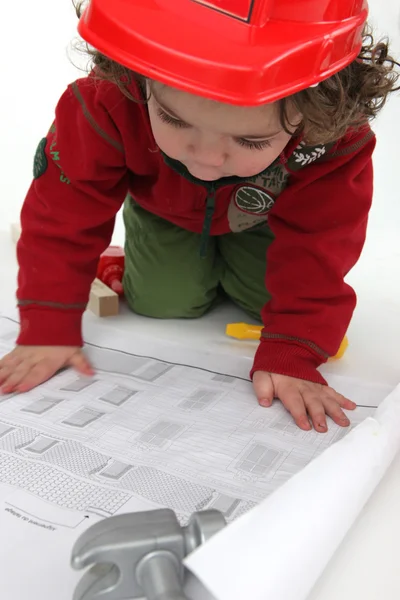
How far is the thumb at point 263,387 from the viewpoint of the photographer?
636mm

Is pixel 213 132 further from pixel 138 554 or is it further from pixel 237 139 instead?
pixel 138 554

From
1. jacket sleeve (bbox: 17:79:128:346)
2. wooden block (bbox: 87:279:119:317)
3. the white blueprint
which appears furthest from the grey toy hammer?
wooden block (bbox: 87:279:119:317)

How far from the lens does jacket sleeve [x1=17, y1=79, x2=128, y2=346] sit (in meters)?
0.68

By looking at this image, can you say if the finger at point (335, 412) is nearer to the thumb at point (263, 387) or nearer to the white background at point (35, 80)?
the thumb at point (263, 387)

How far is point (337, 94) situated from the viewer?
0.55 m

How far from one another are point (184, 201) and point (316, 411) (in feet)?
0.97

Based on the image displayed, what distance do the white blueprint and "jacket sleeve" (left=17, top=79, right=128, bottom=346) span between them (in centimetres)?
7

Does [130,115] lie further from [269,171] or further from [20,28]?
[20,28]

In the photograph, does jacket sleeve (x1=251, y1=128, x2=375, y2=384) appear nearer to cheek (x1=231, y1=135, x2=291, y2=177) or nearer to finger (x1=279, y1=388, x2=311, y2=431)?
finger (x1=279, y1=388, x2=311, y2=431)

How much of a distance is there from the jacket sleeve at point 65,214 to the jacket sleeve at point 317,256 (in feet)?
0.66

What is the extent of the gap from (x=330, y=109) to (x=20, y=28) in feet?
4.66

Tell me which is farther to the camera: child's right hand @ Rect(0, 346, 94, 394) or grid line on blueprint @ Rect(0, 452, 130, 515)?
child's right hand @ Rect(0, 346, 94, 394)

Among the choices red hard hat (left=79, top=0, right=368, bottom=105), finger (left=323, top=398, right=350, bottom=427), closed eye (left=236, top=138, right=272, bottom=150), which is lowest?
finger (left=323, top=398, right=350, bottom=427)

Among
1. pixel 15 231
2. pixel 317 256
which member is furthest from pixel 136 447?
pixel 15 231
